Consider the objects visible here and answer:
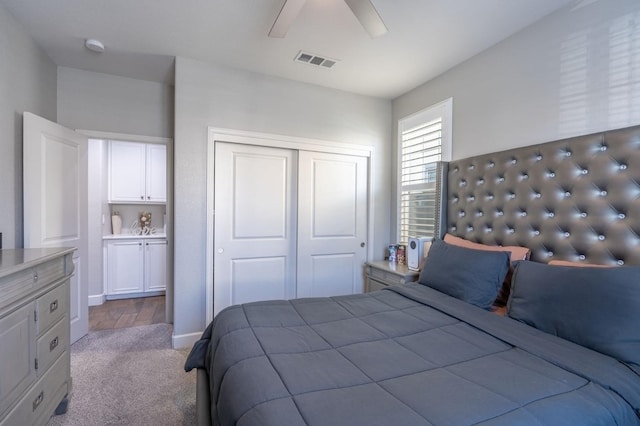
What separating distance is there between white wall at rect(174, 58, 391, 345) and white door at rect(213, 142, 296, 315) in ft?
0.57

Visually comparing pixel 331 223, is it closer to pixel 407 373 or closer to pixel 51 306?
pixel 407 373

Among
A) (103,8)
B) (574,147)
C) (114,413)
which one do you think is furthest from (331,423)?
(103,8)

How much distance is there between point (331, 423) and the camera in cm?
86

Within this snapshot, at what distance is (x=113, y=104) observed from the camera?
3.09 m

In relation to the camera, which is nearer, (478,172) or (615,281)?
(615,281)

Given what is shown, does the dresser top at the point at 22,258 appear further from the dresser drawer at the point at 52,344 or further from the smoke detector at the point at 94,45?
the smoke detector at the point at 94,45

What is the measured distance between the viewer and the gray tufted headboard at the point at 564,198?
165 cm

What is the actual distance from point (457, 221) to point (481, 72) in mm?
1346

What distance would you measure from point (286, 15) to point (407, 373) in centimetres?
197

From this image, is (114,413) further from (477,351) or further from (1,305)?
(477,351)

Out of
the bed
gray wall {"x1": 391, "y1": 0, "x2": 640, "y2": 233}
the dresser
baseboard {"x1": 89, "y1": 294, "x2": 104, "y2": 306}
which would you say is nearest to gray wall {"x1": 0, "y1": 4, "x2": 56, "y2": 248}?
the dresser

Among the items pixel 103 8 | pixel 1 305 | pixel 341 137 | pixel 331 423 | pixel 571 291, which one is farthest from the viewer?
pixel 341 137

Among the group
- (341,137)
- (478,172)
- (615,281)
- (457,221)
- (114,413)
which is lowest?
(114,413)

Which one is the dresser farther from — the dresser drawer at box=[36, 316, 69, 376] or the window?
the window
